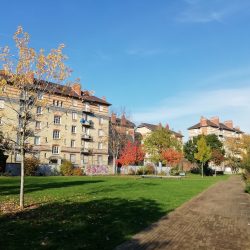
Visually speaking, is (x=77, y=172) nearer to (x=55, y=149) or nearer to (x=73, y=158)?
(x=55, y=149)

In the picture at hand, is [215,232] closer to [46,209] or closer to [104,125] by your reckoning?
[46,209]

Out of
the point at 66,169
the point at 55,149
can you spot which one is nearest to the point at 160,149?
the point at 55,149

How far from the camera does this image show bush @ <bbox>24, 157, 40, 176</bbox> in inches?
1876

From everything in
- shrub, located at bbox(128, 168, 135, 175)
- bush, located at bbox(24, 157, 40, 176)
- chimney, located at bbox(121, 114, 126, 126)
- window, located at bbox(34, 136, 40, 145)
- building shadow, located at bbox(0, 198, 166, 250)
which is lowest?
building shadow, located at bbox(0, 198, 166, 250)

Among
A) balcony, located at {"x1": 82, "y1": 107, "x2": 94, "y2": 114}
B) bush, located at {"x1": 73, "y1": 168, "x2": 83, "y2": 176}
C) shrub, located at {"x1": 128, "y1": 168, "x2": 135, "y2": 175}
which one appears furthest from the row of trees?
balcony, located at {"x1": 82, "y1": 107, "x2": 94, "y2": 114}

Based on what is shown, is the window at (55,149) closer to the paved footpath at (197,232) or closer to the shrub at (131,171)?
the shrub at (131,171)

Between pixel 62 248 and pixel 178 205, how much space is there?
9849 millimetres

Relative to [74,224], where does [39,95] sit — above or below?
above

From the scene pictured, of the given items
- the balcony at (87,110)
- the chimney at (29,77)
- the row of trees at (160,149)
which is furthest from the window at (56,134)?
the chimney at (29,77)

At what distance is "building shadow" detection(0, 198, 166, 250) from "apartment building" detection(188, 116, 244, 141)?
100243 mm

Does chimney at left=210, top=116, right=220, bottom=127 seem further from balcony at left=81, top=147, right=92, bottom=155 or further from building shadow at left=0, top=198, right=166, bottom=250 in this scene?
building shadow at left=0, top=198, right=166, bottom=250

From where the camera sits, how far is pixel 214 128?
115m

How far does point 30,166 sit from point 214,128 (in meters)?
79.9

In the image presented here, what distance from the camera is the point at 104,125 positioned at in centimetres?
7675
